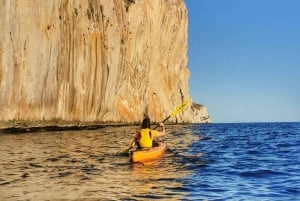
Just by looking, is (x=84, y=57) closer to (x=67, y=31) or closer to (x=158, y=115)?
(x=67, y=31)

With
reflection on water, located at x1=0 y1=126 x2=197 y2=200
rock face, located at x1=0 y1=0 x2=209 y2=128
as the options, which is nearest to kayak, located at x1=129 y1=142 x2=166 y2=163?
reflection on water, located at x1=0 y1=126 x2=197 y2=200

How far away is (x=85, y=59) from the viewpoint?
46.3 metres

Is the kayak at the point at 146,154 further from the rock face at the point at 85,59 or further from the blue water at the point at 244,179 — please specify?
the rock face at the point at 85,59

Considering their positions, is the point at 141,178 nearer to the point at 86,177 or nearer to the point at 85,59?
the point at 86,177

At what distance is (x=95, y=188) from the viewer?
34.2ft

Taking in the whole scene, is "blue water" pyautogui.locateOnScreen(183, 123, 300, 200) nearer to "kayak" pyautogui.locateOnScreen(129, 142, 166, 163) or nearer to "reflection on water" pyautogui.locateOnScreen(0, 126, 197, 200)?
"reflection on water" pyautogui.locateOnScreen(0, 126, 197, 200)

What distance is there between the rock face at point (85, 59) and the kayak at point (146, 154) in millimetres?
17558

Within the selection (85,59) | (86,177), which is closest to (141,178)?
(86,177)

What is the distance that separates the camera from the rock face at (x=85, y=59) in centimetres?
3428

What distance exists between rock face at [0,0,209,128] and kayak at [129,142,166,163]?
17.6 metres

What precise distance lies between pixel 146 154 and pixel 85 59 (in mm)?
30700

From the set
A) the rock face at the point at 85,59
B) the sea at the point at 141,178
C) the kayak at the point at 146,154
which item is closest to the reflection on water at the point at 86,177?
the sea at the point at 141,178

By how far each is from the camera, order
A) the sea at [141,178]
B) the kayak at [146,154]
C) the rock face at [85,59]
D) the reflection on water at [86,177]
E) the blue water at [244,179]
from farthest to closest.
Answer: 1. the rock face at [85,59]
2. the kayak at [146,154]
3. the blue water at [244,179]
4. the sea at [141,178]
5. the reflection on water at [86,177]

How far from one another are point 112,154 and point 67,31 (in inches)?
1001
